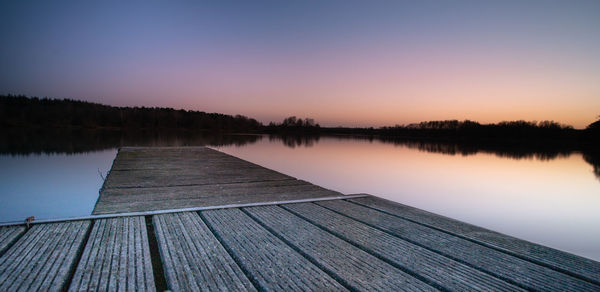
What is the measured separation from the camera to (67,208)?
541cm

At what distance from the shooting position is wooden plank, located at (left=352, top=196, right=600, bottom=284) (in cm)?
185

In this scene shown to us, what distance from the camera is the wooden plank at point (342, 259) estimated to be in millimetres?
1541

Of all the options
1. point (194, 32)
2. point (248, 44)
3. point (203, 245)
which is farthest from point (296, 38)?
point (203, 245)

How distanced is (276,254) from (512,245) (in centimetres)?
181

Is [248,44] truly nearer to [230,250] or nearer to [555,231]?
[555,231]

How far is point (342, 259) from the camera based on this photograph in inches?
72.2

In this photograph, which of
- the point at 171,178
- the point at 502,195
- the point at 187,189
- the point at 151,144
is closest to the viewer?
the point at 187,189

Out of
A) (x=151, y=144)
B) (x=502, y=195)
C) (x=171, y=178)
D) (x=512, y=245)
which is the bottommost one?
(x=502, y=195)

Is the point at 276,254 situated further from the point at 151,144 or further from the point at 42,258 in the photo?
the point at 151,144

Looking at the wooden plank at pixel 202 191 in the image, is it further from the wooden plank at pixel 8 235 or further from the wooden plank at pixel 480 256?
the wooden plank at pixel 480 256

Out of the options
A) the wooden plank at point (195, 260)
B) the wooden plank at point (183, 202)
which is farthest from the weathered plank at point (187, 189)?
the wooden plank at point (195, 260)

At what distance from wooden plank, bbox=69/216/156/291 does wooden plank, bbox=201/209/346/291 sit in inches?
19.6

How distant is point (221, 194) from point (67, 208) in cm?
341

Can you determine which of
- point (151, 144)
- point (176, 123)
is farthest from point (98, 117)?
point (151, 144)
